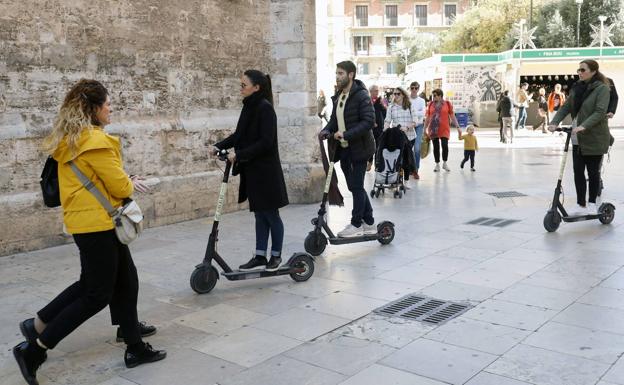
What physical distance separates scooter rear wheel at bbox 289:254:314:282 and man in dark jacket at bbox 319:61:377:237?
1.16m

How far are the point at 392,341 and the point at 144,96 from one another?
5221 millimetres

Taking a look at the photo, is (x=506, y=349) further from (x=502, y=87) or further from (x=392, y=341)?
(x=502, y=87)

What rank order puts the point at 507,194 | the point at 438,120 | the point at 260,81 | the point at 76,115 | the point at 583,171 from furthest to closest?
1. the point at 438,120
2. the point at 507,194
3. the point at 583,171
4. the point at 260,81
5. the point at 76,115

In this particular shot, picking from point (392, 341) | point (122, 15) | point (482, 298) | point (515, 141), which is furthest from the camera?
point (515, 141)

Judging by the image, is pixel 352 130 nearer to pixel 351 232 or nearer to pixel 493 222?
pixel 351 232

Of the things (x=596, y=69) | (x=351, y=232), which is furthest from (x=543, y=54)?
(x=351, y=232)

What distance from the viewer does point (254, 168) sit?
5.34 meters

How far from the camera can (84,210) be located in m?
3.59

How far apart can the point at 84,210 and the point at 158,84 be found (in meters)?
4.95

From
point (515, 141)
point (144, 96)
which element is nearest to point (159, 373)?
point (144, 96)

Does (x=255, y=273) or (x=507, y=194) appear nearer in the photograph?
(x=255, y=273)

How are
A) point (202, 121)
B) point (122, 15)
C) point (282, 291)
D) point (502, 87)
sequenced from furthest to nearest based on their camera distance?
1. point (502, 87)
2. point (202, 121)
3. point (122, 15)
4. point (282, 291)

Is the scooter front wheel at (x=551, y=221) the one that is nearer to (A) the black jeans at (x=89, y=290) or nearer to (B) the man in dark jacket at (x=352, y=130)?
(B) the man in dark jacket at (x=352, y=130)

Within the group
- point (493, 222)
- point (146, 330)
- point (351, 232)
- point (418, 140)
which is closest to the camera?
point (146, 330)
